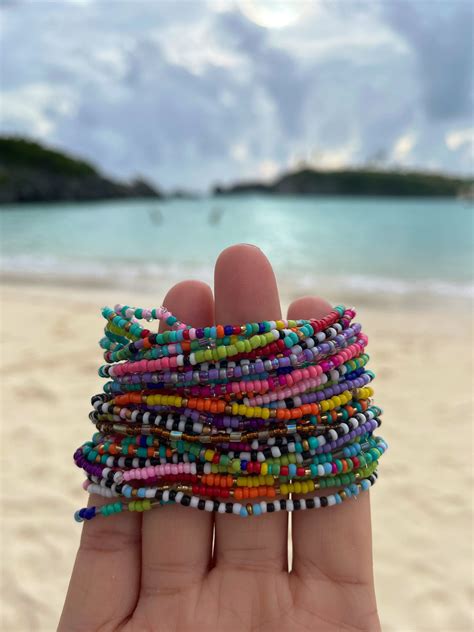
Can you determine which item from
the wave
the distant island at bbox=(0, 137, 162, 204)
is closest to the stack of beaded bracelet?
the wave

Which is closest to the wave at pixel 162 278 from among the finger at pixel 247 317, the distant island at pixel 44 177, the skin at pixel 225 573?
the finger at pixel 247 317

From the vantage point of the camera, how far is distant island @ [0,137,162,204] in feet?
148

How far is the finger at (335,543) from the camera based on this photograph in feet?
3.79

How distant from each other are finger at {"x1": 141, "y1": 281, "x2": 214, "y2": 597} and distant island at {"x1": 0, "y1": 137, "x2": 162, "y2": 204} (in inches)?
1817

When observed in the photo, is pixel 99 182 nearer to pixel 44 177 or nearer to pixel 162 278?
pixel 44 177

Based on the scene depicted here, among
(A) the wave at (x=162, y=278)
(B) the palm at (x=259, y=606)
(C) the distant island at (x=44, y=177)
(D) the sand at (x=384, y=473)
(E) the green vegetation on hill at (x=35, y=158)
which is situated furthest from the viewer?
(E) the green vegetation on hill at (x=35, y=158)

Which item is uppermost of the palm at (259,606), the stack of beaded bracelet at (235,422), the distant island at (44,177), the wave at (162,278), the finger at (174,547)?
the distant island at (44,177)

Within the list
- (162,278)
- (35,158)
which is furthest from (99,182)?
(162,278)

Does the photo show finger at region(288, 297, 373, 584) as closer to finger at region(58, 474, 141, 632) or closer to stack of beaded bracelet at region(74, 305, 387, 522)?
stack of beaded bracelet at region(74, 305, 387, 522)

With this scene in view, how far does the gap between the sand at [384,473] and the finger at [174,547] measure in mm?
909

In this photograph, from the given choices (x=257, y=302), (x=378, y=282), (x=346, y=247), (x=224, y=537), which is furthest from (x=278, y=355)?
(x=346, y=247)

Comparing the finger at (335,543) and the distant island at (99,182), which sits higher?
the distant island at (99,182)

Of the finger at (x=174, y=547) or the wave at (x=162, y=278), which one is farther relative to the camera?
the wave at (x=162, y=278)

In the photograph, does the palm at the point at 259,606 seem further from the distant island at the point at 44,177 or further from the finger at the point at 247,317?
the distant island at the point at 44,177
